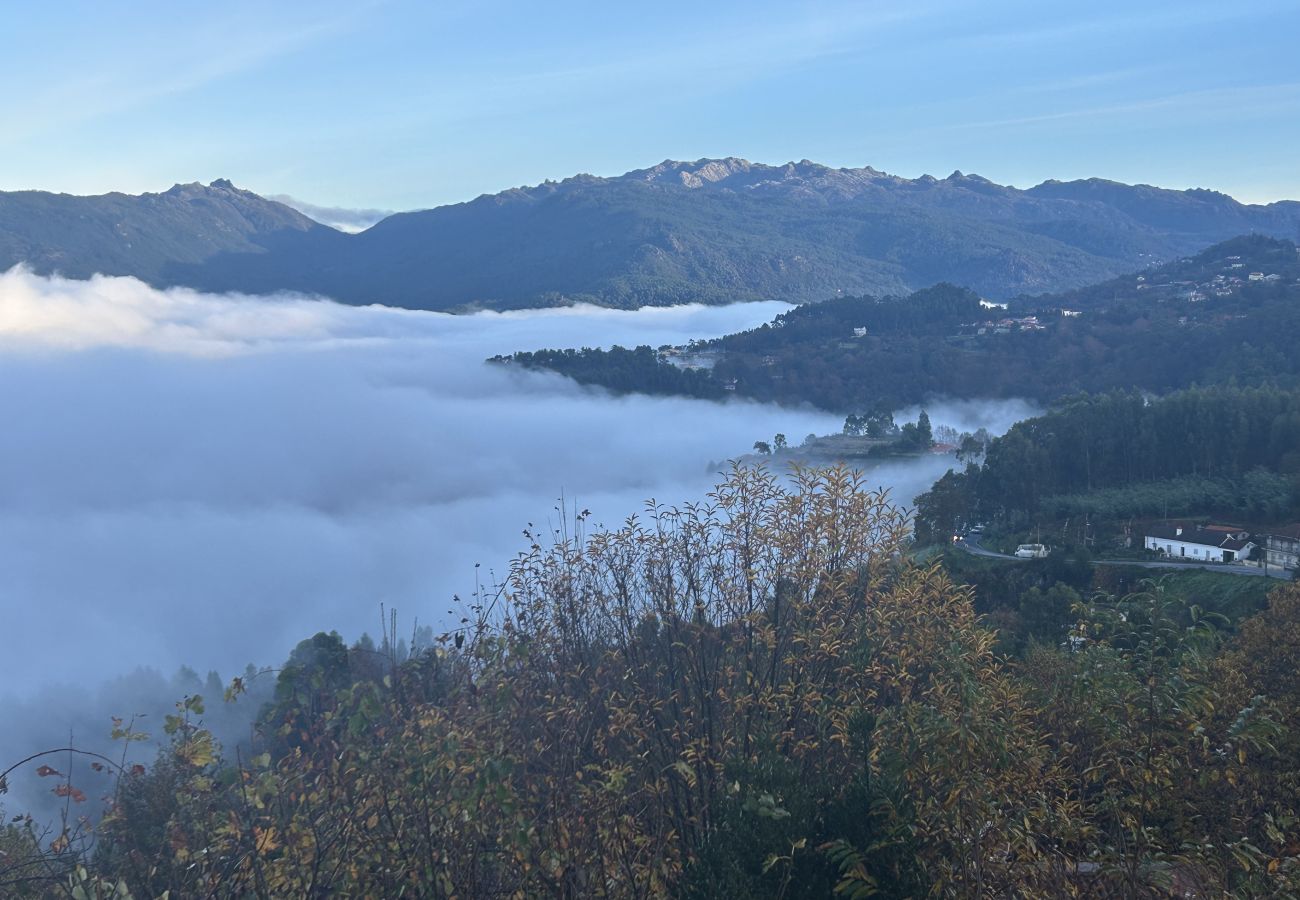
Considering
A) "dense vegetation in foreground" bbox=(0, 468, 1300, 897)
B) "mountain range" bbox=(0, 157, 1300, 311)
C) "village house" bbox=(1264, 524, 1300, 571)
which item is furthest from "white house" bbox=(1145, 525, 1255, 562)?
"mountain range" bbox=(0, 157, 1300, 311)

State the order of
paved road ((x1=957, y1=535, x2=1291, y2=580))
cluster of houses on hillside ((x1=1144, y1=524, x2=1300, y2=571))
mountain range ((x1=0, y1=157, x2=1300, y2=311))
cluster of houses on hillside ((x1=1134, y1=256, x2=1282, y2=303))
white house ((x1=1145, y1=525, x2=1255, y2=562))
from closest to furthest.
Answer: paved road ((x1=957, y1=535, x2=1291, y2=580)) < cluster of houses on hillside ((x1=1144, y1=524, x2=1300, y2=571)) < white house ((x1=1145, y1=525, x2=1255, y2=562)) < cluster of houses on hillside ((x1=1134, y1=256, x2=1282, y2=303)) < mountain range ((x1=0, y1=157, x2=1300, y2=311))

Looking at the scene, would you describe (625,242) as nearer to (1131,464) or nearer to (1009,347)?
(1009,347)

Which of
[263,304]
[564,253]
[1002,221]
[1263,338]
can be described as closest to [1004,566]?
[1263,338]

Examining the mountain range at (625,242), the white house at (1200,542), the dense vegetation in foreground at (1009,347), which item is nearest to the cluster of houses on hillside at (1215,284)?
the dense vegetation in foreground at (1009,347)

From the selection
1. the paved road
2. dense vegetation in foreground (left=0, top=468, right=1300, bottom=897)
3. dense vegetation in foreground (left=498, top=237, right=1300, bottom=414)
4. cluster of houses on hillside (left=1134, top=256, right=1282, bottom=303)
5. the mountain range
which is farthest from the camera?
the mountain range

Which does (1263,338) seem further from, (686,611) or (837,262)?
(837,262)

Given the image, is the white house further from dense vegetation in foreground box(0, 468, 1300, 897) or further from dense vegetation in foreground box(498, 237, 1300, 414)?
dense vegetation in foreground box(498, 237, 1300, 414)

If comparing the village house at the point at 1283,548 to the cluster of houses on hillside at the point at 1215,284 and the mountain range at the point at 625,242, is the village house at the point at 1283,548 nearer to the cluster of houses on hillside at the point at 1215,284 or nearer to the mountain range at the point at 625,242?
the cluster of houses on hillside at the point at 1215,284
